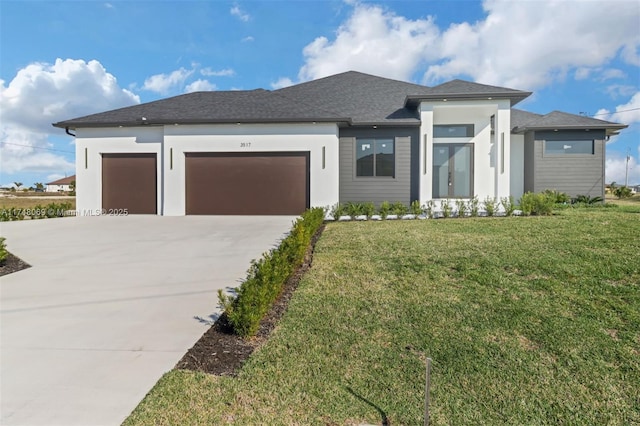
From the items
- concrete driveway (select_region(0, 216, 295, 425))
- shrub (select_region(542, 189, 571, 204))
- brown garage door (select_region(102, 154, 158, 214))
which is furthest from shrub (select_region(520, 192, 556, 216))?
brown garage door (select_region(102, 154, 158, 214))

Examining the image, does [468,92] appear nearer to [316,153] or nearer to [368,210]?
[368,210]

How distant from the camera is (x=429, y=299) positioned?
4273 mm

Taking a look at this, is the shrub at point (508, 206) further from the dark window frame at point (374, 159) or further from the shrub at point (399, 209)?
the dark window frame at point (374, 159)

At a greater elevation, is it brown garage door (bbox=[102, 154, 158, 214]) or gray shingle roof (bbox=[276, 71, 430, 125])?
gray shingle roof (bbox=[276, 71, 430, 125])

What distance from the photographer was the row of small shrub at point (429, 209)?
11.1m

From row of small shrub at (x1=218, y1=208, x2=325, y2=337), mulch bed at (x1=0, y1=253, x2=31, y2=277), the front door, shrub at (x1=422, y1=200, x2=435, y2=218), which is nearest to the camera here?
row of small shrub at (x1=218, y1=208, x2=325, y2=337)

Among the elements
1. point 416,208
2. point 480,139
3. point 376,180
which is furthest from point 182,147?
point 480,139

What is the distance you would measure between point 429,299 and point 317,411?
2.38 m

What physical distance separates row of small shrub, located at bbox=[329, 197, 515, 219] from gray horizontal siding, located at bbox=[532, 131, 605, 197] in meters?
3.81

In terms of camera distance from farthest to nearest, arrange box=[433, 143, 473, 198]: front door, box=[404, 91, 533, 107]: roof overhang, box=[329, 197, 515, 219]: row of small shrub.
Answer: box=[433, 143, 473, 198]: front door
box=[404, 91, 533, 107]: roof overhang
box=[329, 197, 515, 219]: row of small shrub

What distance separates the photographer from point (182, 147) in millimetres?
12984

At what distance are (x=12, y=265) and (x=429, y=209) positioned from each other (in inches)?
422

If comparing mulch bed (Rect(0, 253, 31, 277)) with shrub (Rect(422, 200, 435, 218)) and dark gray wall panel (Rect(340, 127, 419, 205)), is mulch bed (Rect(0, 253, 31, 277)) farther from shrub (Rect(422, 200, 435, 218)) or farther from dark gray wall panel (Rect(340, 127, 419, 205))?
shrub (Rect(422, 200, 435, 218))

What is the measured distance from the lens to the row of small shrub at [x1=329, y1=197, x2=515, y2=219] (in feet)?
36.4
